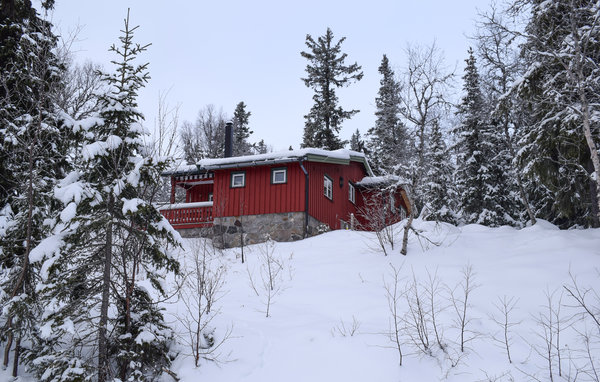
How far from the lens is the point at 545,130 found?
11156 mm

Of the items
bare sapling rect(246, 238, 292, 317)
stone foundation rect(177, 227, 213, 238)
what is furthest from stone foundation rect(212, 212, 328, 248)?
bare sapling rect(246, 238, 292, 317)

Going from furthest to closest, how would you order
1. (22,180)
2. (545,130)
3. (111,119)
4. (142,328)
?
(545,130) < (22,180) < (111,119) < (142,328)

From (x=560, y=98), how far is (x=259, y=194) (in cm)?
1122

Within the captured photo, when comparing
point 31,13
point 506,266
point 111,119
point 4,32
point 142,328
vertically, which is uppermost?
point 31,13

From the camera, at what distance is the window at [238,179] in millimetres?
18156

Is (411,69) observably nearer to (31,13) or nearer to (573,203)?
(573,203)

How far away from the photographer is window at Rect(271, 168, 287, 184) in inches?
691

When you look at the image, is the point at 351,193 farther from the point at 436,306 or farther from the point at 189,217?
the point at 436,306

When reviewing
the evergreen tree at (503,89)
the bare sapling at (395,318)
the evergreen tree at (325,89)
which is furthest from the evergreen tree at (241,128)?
the bare sapling at (395,318)

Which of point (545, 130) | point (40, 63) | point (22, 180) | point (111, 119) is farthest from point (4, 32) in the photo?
point (545, 130)

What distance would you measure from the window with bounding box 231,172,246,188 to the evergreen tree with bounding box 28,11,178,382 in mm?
10838

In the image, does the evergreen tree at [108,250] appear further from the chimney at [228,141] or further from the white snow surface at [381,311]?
the chimney at [228,141]

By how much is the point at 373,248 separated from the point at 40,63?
9.02 metres

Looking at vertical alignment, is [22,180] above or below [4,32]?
below
